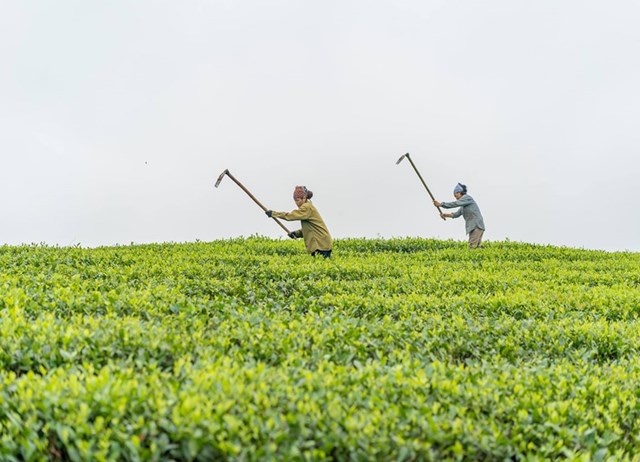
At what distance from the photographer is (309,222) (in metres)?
14.6

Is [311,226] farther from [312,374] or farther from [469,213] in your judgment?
[312,374]

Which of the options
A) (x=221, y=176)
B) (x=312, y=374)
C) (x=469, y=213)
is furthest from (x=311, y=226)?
(x=312, y=374)

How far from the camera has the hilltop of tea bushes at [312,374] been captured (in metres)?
4.07

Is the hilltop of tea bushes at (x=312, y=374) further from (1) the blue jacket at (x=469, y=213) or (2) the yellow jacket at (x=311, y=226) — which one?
(1) the blue jacket at (x=469, y=213)

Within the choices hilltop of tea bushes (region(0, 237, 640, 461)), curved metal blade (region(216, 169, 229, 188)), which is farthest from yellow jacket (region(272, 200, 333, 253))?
hilltop of tea bushes (region(0, 237, 640, 461))

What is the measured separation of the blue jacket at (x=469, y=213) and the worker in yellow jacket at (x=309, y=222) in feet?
16.8

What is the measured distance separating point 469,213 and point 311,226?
19.7 ft

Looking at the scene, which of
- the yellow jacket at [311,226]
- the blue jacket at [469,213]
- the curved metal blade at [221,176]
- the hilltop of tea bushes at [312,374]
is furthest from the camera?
the blue jacket at [469,213]

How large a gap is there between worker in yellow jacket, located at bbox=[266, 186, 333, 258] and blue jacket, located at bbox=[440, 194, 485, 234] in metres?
5.13

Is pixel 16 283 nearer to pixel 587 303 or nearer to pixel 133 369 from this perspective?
pixel 133 369

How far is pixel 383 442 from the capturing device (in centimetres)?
409

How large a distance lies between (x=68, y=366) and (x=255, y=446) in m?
1.88

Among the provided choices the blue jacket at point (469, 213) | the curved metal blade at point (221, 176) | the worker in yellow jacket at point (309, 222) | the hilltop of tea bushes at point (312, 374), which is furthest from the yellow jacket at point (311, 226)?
the blue jacket at point (469, 213)

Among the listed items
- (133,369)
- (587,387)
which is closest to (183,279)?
(133,369)
